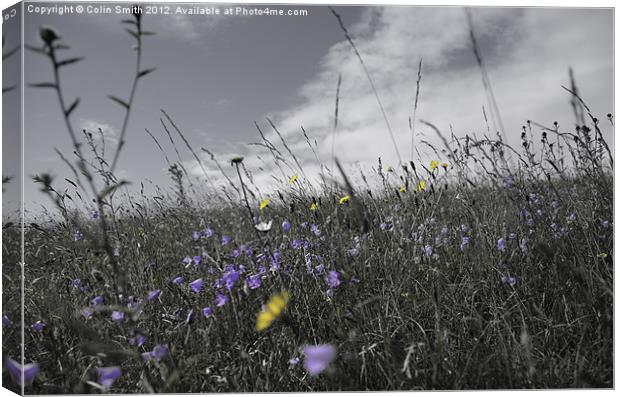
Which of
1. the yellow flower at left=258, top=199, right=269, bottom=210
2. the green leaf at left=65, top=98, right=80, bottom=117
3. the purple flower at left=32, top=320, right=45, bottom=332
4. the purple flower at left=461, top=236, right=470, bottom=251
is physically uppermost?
the green leaf at left=65, top=98, right=80, bottom=117

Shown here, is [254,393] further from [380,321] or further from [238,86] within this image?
[238,86]

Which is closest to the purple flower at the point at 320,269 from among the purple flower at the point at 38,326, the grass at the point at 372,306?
the grass at the point at 372,306

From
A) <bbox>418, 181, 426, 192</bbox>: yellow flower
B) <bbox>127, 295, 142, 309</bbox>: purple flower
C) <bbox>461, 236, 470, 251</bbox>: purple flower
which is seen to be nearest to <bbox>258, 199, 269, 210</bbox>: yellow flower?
<bbox>127, 295, 142, 309</bbox>: purple flower

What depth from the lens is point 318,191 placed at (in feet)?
6.79

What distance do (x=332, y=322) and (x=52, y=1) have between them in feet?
4.79

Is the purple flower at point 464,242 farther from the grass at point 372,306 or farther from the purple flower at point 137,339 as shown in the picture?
the purple flower at point 137,339

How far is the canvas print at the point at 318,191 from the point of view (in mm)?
1441

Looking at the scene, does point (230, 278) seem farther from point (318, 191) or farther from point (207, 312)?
point (318, 191)

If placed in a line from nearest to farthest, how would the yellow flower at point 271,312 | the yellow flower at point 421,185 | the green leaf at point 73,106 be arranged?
the green leaf at point 73,106, the yellow flower at point 271,312, the yellow flower at point 421,185

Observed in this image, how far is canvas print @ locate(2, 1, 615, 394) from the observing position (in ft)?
4.73

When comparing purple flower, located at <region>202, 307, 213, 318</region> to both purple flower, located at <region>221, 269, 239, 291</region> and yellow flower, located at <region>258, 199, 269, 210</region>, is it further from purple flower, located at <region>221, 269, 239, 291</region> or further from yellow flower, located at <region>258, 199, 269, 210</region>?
yellow flower, located at <region>258, 199, 269, 210</region>

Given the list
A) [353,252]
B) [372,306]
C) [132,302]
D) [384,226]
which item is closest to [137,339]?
[132,302]

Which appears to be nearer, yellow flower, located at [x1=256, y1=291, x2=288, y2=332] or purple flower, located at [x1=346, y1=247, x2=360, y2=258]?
yellow flower, located at [x1=256, y1=291, x2=288, y2=332]

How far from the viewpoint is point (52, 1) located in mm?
1535
